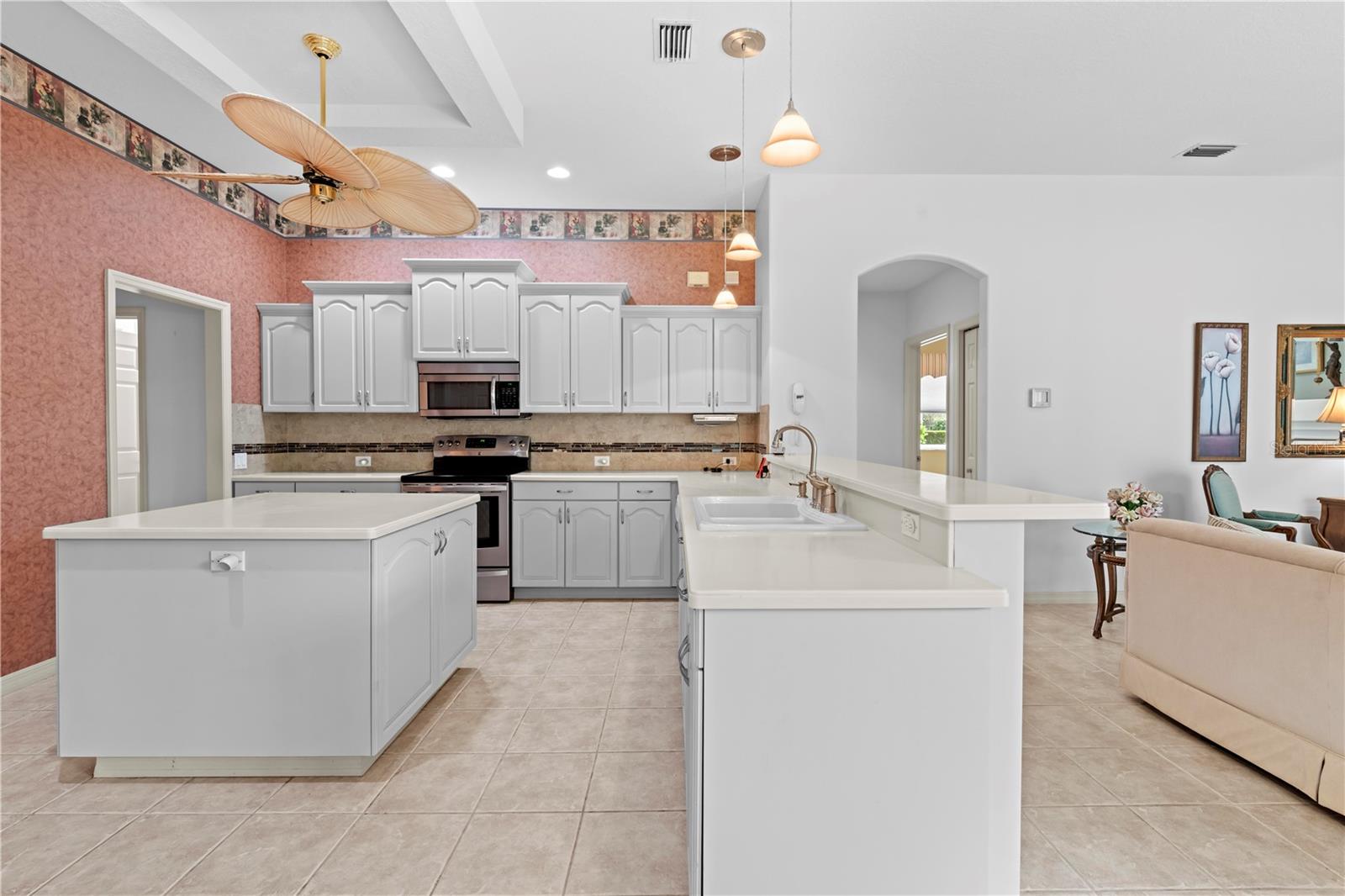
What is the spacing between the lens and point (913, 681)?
1289mm

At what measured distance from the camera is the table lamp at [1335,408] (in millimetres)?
4160

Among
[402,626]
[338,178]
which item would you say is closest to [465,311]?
[338,178]

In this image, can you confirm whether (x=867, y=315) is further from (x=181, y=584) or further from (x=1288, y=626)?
(x=181, y=584)

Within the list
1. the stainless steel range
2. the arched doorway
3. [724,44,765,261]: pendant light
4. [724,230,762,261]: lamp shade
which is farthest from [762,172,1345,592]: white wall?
the stainless steel range

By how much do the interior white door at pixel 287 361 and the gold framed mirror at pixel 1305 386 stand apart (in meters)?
6.90

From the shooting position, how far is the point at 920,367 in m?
7.17

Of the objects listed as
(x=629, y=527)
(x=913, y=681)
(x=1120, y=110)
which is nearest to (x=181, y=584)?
(x=913, y=681)

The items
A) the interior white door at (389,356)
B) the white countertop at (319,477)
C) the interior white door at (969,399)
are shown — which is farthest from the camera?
the interior white door at (969,399)

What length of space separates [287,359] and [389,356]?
80 cm

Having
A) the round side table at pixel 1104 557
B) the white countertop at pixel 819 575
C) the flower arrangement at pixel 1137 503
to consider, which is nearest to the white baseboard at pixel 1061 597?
the round side table at pixel 1104 557

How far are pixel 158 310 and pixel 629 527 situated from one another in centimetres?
355

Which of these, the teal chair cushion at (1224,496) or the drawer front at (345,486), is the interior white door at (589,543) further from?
the teal chair cushion at (1224,496)

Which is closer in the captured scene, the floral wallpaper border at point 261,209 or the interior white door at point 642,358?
the floral wallpaper border at point 261,209

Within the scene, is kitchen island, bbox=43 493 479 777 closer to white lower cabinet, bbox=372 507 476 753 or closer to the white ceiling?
white lower cabinet, bbox=372 507 476 753
